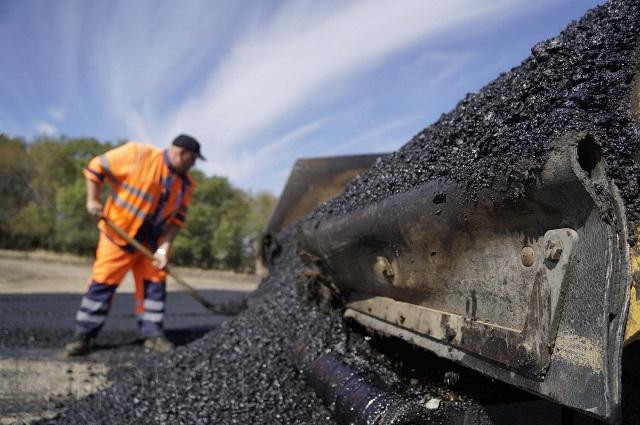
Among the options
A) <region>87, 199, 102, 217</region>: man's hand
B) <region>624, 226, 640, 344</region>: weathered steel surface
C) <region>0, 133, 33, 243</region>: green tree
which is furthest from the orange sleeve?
<region>0, 133, 33, 243</region>: green tree

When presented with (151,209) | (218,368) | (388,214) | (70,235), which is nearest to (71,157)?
(70,235)

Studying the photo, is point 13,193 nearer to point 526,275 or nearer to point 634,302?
point 526,275

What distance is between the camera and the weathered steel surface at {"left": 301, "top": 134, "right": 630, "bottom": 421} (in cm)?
88

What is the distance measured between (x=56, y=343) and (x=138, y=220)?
1.12m

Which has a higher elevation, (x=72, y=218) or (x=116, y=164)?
(x=116, y=164)

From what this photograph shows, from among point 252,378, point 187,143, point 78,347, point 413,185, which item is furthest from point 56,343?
point 413,185

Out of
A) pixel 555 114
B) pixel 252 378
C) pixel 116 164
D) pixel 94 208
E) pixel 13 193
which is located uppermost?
pixel 13 193

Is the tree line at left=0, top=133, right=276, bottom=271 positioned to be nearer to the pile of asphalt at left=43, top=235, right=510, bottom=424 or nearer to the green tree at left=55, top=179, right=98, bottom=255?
the green tree at left=55, top=179, right=98, bottom=255

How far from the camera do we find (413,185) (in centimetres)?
155

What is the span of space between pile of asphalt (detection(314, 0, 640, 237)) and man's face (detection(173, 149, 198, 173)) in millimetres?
2545

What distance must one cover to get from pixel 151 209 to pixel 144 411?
1.97 m

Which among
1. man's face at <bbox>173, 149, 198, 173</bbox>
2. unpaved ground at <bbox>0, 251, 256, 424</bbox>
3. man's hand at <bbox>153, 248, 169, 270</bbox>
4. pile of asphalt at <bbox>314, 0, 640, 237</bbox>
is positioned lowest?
unpaved ground at <bbox>0, 251, 256, 424</bbox>

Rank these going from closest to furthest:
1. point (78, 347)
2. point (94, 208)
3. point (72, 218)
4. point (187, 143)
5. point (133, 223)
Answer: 1. point (78, 347)
2. point (94, 208)
3. point (133, 223)
4. point (187, 143)
5. point (72, 218)

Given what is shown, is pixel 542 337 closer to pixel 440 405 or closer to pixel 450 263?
pixel 450 263
